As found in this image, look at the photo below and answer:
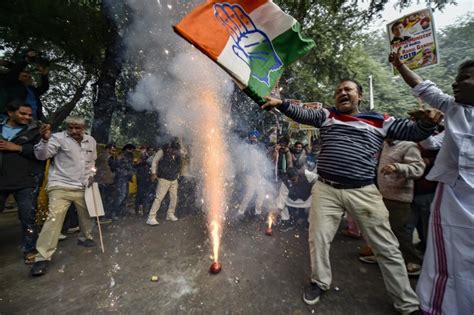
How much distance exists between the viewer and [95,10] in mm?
7531

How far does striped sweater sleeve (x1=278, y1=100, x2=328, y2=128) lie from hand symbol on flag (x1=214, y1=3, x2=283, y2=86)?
341 mm

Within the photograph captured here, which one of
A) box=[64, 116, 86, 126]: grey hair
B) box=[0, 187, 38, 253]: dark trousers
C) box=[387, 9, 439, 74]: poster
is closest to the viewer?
box=[387, 9, 439, 74]: poster

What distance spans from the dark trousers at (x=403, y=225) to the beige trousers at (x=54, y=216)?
4.76m

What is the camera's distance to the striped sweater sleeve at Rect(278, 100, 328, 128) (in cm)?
274

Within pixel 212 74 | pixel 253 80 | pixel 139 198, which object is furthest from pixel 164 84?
pixel 253 80

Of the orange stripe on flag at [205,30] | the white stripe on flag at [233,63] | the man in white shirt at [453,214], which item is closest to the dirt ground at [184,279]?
the man in white shirt at [453,214]

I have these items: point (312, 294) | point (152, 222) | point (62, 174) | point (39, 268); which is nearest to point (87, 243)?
point (39, 268)

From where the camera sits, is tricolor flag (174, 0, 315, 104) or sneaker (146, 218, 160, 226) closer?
tricolor flag (174, 0, 315, 104)

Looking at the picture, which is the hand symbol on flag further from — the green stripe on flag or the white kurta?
the white kurta

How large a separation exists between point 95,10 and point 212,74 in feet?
13.3

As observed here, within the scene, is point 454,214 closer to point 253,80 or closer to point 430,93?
point 430,93

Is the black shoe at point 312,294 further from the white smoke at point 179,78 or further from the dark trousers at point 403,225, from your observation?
the white smoke at point 179,78

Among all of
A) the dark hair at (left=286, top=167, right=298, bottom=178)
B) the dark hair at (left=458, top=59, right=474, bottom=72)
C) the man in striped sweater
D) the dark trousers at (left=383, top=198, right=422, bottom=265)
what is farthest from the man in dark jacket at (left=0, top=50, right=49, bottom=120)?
the dark trousers at (left=383, top=198, right=422, bottom=265)

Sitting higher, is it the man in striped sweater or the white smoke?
the white smoke
